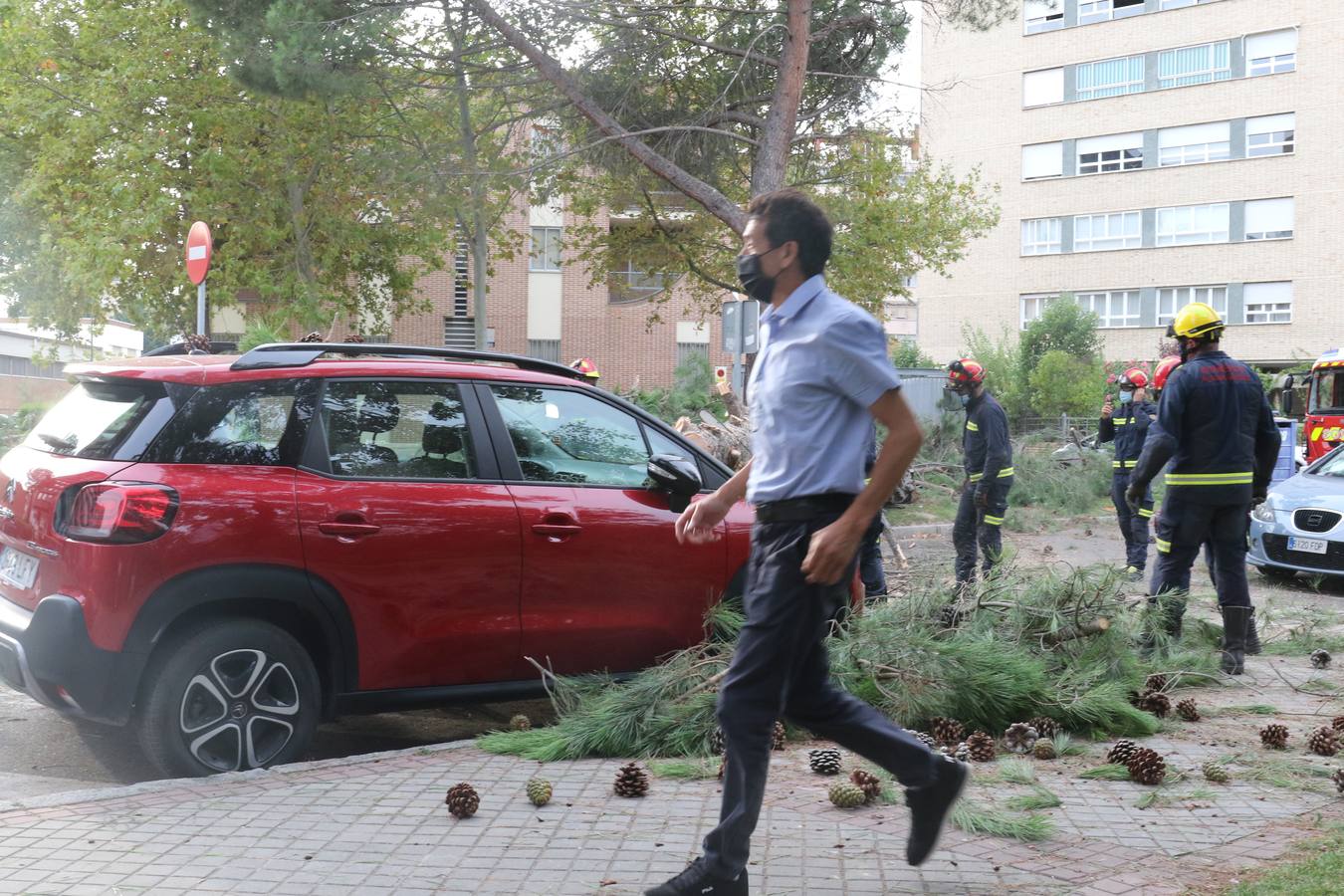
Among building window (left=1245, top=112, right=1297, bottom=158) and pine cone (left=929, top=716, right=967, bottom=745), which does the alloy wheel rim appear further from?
building window (left=1245, top=112, right=1297, bottom=158)

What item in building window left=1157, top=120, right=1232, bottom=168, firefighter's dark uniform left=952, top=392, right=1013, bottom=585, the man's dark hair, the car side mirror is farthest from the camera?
building window left=1157, top=120, right=1232, bottom=168

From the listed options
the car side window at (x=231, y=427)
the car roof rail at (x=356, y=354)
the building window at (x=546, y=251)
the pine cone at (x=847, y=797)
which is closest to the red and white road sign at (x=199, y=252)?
the car roof rail at (x=356, y=354)

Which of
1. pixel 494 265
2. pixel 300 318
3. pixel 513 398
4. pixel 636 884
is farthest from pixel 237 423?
pixel 494 265

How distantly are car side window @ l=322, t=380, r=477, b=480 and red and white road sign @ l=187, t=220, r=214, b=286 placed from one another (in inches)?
235

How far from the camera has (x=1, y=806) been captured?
A: 15.3 feet

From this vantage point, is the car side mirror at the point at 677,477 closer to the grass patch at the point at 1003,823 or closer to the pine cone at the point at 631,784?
the pine cone at the point at 631,784

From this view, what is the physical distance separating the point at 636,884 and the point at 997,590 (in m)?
3.33

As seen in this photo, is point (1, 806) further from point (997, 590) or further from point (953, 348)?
point (953, 348)

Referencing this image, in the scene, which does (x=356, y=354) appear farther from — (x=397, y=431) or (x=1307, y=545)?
(x=1307, y=545)

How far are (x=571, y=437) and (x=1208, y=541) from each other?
3840mm

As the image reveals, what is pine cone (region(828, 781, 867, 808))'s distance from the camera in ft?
15.4

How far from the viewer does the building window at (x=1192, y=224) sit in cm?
4725

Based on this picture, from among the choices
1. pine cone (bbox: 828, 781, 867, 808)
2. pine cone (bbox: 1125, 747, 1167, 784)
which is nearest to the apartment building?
pine cone (bbox: 1125, 747, 1167, 784)

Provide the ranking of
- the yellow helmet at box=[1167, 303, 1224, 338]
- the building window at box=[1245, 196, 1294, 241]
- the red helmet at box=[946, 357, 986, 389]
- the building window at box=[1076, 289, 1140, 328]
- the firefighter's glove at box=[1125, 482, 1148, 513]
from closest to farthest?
the yellow helmet at box=[1167, 303, 1224, 338], the firefighter's glove at box=[1125, 482, 1148, 513], the red helmet at box=[946, 357, 986, 389], the building window at box=[1245, 196, 1294, 241], the building window at box=[1076, 289, 1140, 328]
